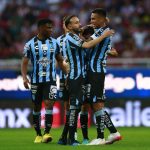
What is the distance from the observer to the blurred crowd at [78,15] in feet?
76.2

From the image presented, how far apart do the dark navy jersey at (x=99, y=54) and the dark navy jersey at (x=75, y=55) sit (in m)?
0.18

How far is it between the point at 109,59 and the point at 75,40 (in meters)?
8.17

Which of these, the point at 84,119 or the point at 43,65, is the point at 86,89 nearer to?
the point at 84,119

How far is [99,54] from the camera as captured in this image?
1249 centimetres

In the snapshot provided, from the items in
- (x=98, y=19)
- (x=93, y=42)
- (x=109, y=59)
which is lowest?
(x=109, y=59)

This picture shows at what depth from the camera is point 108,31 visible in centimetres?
1222

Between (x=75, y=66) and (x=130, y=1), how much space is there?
13073mm

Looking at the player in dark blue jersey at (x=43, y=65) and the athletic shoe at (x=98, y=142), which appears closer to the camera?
the athletic shoe at (x=98, y=142)

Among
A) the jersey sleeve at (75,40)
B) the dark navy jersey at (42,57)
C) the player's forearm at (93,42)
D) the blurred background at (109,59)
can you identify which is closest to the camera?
the player's forearm at (93,42)

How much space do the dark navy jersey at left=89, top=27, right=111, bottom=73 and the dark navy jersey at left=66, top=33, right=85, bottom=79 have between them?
0.18 metres

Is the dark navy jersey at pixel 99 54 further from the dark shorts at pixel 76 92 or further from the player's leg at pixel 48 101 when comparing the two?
the player's leg at pixel 48 101

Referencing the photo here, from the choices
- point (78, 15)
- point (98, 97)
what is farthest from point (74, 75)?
point (78, 15)

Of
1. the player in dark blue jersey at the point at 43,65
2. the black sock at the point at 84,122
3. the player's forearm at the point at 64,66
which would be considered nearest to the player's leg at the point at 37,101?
the player in dark blue jersey at the point at 43,65

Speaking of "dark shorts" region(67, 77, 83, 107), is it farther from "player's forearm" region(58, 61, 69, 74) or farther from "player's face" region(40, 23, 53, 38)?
"player's face" region(40, 23, 53, 38)
